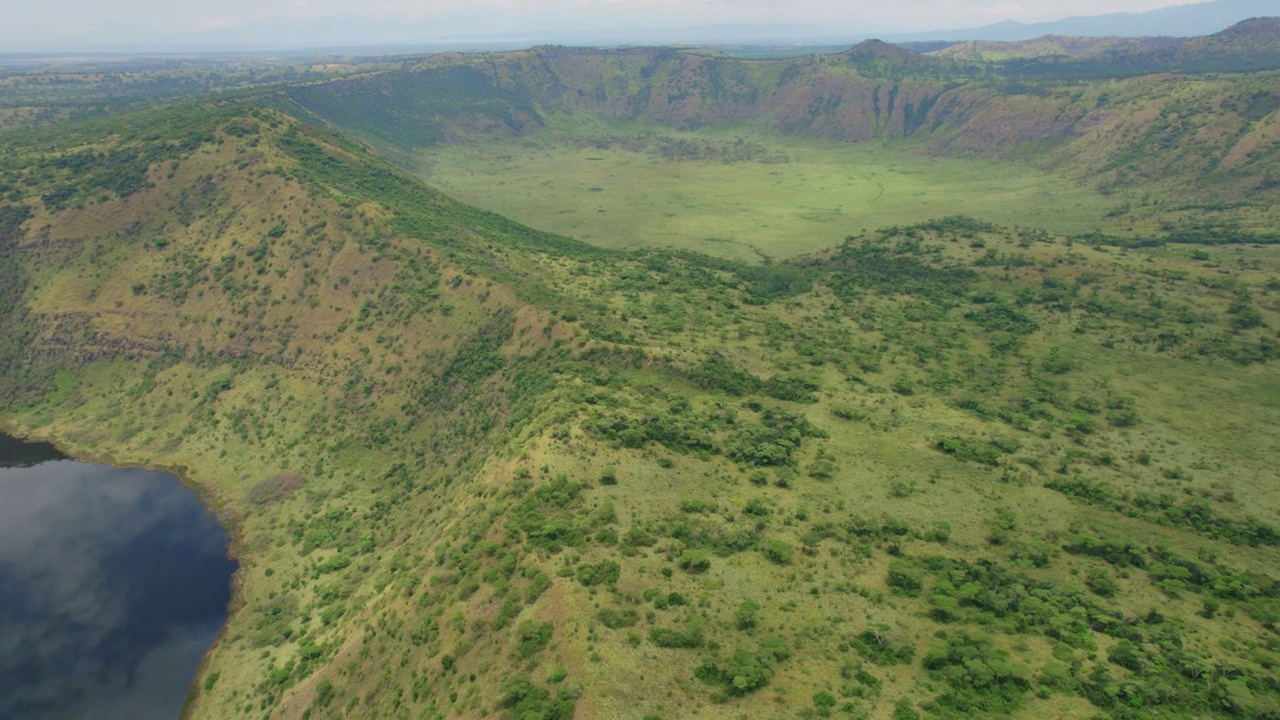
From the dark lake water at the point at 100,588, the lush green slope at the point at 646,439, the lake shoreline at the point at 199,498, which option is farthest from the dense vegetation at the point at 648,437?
the dark lake water at the point at 100,588

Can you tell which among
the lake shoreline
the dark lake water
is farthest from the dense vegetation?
the dark lake water

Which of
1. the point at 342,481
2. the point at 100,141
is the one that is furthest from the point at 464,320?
the point at 100,141

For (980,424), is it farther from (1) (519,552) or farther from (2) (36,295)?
(2) (36,295)

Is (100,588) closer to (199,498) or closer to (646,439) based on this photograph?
(199,498)

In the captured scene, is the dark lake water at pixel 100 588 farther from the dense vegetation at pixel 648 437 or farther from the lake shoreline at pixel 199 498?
the dense vegetation at pixel 648 437

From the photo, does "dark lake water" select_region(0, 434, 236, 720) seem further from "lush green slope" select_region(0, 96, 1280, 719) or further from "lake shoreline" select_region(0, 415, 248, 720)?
"lush green slope" select_region(0, 96, 1280, 719)

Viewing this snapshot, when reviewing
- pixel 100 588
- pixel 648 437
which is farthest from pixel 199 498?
pixel 648 437
